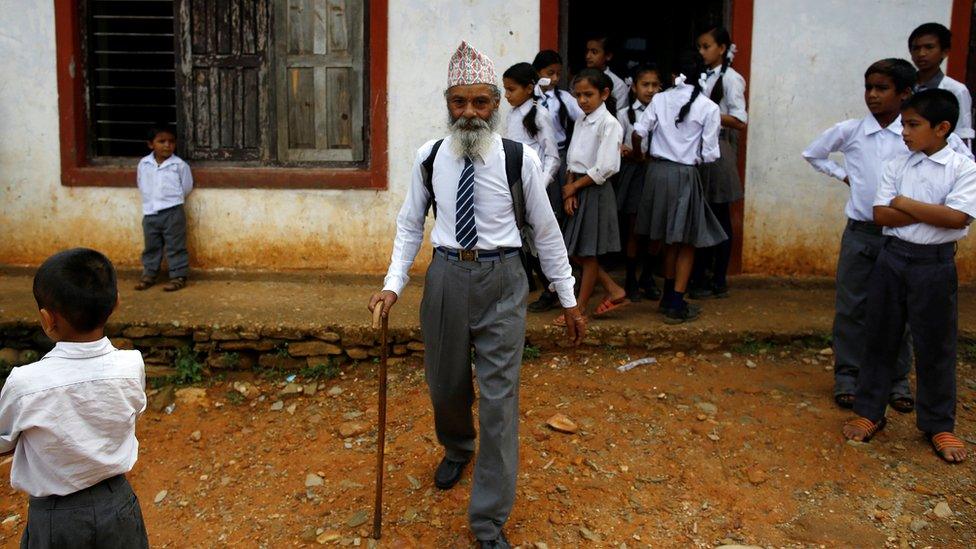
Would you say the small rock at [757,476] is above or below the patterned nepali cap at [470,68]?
below

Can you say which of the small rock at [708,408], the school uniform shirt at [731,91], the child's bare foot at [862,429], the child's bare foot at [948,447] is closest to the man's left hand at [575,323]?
the small rock at [708,408]

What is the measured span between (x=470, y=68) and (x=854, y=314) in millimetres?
2546

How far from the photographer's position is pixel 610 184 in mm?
5285

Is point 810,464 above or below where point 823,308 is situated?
below

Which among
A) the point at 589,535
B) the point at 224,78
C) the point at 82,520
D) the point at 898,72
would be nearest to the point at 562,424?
the point at 589,535

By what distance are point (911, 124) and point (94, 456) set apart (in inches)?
137

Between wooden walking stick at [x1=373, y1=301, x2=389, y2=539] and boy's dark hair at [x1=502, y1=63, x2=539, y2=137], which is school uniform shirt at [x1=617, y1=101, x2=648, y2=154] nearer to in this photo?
boy's dark hair at [x1=502, y1=63, x2=539, y2=137]

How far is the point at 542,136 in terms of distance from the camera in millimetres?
5359

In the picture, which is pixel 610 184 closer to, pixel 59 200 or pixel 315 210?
pixel 315 210

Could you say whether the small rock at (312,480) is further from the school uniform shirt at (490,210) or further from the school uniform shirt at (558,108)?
the school uniform shirt at (558,108)

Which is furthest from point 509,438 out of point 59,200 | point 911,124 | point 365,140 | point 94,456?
point 59,200

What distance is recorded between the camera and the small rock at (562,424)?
443 centimetres

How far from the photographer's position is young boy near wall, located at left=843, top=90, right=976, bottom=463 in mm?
3756

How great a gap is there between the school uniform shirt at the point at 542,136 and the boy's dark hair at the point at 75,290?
3330 mm
